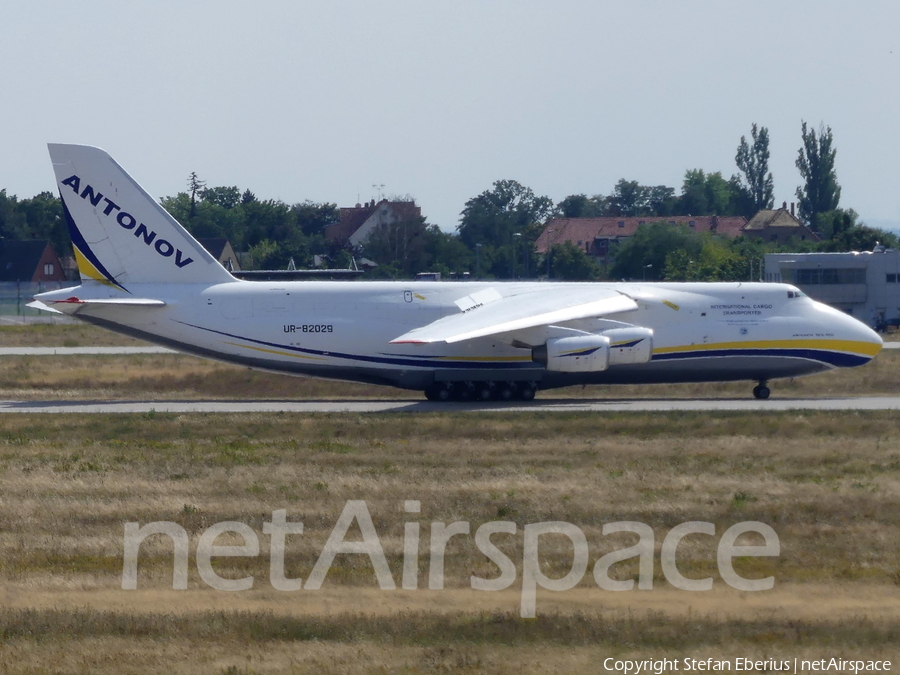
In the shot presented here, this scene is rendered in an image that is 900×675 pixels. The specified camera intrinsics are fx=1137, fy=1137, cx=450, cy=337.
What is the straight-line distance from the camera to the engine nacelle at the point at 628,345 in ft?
88.5

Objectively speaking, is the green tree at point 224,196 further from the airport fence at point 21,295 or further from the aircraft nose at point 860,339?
the aircraft nose at point 860,339

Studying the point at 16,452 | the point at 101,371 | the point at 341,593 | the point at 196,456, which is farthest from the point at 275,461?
the point at 101,371

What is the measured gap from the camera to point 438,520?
47.1ft

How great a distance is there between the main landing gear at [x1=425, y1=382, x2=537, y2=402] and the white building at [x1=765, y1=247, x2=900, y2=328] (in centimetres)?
3441

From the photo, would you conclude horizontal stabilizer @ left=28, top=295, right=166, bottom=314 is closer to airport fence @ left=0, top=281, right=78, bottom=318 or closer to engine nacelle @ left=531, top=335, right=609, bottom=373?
engine nacelle @ left=531, top=335, right=609, bottom=373

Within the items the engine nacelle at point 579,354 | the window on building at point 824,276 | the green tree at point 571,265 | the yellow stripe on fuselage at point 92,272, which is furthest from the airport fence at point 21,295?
the engine nacelle at point 579,354

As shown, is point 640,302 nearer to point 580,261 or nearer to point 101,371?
point 101,371

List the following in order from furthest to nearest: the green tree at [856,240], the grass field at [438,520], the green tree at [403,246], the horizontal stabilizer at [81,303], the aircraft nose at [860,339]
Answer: the green tree at [856,240] < the green tree at [403,246] < the aircraft nose at [860,339] < the horizontal stabilizer at [81,303] < the grass field at [438,520]

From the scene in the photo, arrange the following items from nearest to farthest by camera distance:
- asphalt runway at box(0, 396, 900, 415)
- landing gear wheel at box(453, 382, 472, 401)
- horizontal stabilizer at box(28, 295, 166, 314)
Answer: asphalt runway at box(0, 396, 900, 415)
horizontal stabilizer at box(28, 295, 166, 314)
landing gear wheel at box(453, 382, 472, 401)

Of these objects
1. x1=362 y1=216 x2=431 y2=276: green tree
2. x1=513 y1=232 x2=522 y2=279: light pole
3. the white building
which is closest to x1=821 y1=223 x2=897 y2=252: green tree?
the white building

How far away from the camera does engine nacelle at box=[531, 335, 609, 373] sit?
2653 centimetres

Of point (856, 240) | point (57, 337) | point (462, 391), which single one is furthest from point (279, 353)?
point (856, 240)

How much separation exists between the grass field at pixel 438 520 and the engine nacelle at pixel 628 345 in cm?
316

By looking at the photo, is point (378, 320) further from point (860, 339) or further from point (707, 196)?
point (707, 196)
